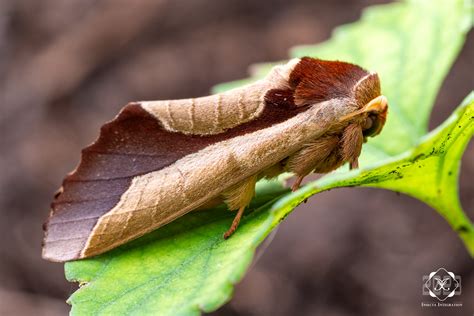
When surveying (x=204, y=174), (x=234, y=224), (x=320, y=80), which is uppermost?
(x=320, y=80)

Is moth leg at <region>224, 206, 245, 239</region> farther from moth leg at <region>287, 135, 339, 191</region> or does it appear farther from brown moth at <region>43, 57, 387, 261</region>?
moth leg at <region>287, 135, 339, 191</region>

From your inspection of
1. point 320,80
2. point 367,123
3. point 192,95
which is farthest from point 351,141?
point 192,95

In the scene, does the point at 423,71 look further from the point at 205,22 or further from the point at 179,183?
the point at 205,22

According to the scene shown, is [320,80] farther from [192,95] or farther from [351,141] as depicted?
[192,95]

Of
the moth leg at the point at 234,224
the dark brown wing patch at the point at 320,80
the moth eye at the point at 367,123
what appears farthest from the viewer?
the moth eye at the point at 367,123

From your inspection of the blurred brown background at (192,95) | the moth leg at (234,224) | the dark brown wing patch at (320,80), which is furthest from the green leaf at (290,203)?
the blurred brown background at (192,95)

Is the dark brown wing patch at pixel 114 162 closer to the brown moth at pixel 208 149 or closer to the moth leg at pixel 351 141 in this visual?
the brown moth at pixel 208 149

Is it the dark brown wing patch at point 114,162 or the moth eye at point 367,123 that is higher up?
the dark brown wing patch at point 114,162

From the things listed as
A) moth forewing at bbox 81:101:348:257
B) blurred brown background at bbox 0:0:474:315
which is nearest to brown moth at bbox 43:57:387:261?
moth forewing at bbox 81:101:348:257

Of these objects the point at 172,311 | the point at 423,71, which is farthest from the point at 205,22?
the point at 172,311
